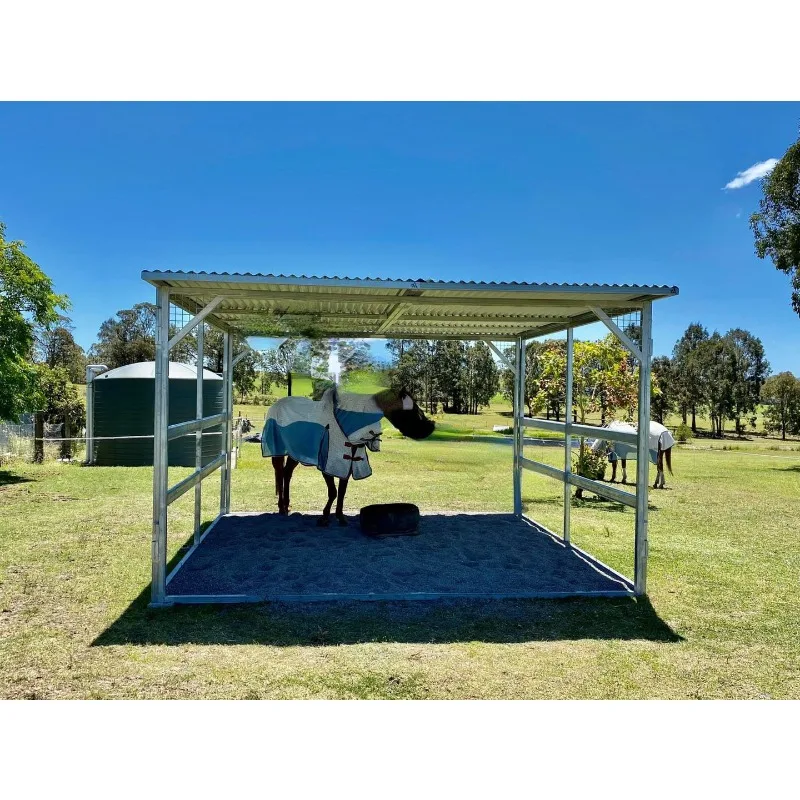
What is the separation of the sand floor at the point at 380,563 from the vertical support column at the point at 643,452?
33 centimetres

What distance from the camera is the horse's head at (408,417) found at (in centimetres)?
758

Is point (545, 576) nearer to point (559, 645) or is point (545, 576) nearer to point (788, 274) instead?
point (559, 645)

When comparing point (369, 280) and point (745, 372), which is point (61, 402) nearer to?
point (369, 280)

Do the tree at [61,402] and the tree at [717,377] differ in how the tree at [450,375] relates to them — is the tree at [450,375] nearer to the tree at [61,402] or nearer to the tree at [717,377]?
the tree at [61,402]

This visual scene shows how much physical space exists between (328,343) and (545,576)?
17.9 feet

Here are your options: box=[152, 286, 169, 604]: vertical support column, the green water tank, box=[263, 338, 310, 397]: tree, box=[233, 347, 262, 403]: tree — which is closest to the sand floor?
box=[152, 286, 169, 604]: vertical support column

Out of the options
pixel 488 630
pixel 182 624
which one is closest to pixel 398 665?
pixel 488 630

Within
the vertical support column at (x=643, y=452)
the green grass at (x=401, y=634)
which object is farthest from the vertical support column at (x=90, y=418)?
the vertical support column at (x=643, y=452)

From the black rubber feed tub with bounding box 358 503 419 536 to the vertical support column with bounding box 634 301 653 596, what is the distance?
2.59 meters

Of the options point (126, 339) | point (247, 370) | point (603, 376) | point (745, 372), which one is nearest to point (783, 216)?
point (603, 376)

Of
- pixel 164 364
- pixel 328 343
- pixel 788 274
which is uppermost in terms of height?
pixel 788 274

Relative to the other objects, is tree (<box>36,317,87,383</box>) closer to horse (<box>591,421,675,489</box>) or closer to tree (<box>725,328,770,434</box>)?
horse (<box>591,421,675,489</box>)

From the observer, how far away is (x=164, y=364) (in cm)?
483

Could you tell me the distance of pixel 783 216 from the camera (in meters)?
18.6
